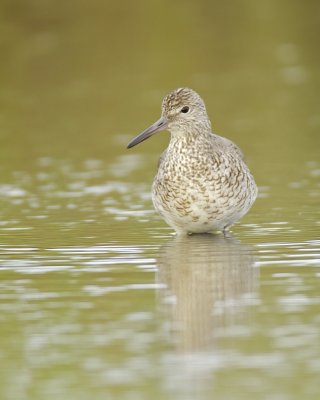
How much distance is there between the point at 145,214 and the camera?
13.0m

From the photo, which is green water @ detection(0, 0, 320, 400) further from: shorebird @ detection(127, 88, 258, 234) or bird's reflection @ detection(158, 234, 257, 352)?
shorebird @ detection(127, 88, 258, 234)

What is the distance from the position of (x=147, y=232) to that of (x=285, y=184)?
2594 mm

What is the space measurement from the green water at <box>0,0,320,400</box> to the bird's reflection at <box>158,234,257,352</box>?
0.7 inches

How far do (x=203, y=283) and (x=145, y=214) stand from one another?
11.6 feet

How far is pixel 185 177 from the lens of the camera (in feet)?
38.2

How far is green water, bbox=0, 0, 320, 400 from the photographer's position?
7.46 meters

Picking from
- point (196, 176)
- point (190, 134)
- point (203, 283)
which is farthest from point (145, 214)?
point (203, 283)

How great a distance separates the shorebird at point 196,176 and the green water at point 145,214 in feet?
0.77

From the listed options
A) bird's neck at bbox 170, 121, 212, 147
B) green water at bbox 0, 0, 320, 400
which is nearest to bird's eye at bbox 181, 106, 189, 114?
bird's neck at bbox 170, 121, 212, 147

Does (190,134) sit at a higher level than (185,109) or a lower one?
lower

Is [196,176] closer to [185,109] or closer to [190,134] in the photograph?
[190,134]

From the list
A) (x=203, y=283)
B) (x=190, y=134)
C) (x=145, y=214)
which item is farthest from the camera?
(x=145, y=214)

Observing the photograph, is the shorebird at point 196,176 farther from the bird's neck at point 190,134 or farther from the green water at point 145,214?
the green water at point 145,214

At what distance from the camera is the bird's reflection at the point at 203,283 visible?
322 inches
